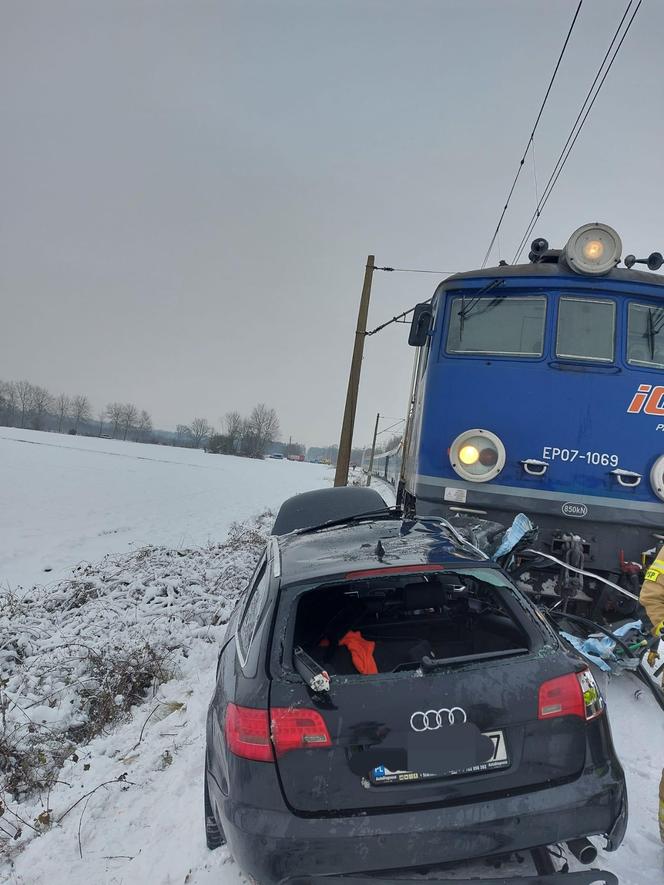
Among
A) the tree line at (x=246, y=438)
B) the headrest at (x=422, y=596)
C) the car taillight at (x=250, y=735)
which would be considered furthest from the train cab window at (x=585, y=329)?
the tree line at (x=246, y=438)

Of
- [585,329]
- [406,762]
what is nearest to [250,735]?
[406,762]

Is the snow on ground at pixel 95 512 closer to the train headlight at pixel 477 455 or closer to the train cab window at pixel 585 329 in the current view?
the train headlight at pixel 477 455

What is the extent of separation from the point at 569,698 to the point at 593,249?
477 cm

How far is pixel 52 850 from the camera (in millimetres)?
2936

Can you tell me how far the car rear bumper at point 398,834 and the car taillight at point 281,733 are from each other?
21 centimetres

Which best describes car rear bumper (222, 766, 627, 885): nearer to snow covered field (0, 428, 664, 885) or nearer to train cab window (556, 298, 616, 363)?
snow covered field (0, 428, 664, 885)

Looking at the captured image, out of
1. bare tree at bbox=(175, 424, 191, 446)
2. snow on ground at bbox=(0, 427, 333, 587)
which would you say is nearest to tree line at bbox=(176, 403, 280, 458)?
bare tree at bbox=(175, 424, 191, 446)

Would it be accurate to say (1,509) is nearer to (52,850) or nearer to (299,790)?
(52,850)

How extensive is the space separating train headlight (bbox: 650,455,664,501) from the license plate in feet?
12.2

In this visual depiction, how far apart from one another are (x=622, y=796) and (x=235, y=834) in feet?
5.18

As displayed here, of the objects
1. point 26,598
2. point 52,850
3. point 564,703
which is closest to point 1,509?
point 26,598

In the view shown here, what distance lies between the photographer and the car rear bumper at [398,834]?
1891mm

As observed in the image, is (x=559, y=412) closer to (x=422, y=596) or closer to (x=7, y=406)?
(x=422, y=596)

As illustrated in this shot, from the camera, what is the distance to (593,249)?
5336 millimetres
